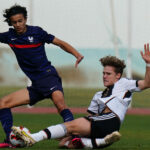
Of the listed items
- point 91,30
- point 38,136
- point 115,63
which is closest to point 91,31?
point 91,30

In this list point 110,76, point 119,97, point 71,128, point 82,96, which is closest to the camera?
point 71,128

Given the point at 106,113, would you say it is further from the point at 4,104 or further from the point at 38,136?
the point at 4,104

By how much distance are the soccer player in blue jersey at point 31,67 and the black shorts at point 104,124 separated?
2.26 feet

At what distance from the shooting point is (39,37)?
8016mm

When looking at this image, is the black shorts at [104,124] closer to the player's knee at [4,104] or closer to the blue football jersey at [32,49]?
the blue football jersey at [32,49]

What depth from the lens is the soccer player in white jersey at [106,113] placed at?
23.5ft

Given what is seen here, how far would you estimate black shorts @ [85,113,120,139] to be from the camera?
7.22 metres

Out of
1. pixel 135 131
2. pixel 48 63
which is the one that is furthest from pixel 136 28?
pixel 48 63

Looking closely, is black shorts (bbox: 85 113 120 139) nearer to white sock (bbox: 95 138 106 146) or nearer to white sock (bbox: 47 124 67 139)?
white sock (bbox: 95 138 106 146)

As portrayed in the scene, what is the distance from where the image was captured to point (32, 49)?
7.98 meters

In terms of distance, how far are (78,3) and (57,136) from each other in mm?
15487

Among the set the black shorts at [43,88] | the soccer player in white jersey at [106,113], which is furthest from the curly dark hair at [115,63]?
the black shorts at [43,88]

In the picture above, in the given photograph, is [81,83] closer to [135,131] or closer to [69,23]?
[69,23]

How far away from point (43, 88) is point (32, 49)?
54cm
